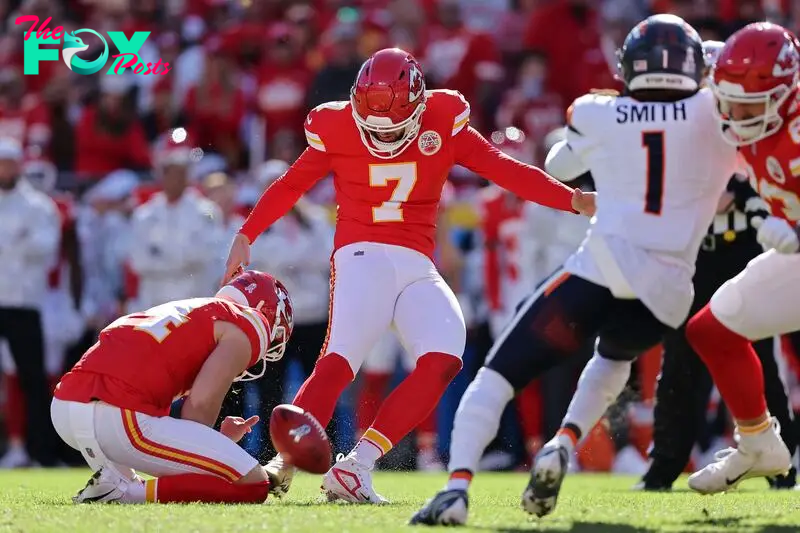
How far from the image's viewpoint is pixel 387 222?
611 centimetres

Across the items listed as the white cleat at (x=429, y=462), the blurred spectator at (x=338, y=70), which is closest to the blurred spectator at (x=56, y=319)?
the blurred spectator at (x=338, y=70)

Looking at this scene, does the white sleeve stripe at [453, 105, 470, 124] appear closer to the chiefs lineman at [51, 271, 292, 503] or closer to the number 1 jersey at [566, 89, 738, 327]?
the number 1 jersey at [566, 89, 738, 327]

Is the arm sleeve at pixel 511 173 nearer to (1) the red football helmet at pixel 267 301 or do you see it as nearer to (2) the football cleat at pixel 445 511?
(1) the red football helmet at pixel 267 301

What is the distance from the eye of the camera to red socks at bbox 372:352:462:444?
5746mm

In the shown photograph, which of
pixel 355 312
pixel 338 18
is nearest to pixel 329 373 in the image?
pixel 355 312

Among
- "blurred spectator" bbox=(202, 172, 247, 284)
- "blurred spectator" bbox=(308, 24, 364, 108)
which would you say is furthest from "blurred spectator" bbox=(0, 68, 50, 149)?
"blurred spectator" bbox=(308, 24, 364, 108)

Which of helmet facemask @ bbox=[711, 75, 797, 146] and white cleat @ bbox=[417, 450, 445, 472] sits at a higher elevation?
helmet facemask @ bbox=[711, 75, 797, 146]

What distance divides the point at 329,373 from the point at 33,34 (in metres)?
8.10

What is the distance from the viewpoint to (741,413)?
5426 millimetres

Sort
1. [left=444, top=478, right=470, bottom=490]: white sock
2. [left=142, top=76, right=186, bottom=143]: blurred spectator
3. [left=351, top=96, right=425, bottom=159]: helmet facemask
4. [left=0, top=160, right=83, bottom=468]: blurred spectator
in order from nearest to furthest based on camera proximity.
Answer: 1. [left=444, top=478, right=470, bottom=490]: white sock
2. [left=351, top=96, right=425, bottom=159]: helmet facemask
3. [left=0, top=160, right=83, bottom=468]: blurred spectator
4. [left=142, top=76, right=186, bottom=143]: blurred spectator

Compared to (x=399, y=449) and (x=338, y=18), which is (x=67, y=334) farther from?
(x=338, y=18)

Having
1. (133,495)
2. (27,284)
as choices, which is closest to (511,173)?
(133,495)

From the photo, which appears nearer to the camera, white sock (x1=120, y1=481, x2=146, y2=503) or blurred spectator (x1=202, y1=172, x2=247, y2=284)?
white sock (x1=120, y1=481, x2=146, y2=503)

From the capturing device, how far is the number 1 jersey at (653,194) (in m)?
4.83
